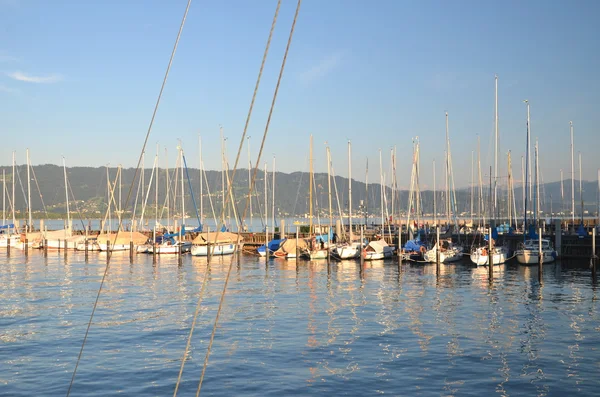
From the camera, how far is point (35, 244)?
84.9 metres

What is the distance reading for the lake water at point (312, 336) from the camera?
2012 cm

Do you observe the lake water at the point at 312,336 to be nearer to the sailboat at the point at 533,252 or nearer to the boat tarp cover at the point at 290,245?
the sailboat at the point at 533,252

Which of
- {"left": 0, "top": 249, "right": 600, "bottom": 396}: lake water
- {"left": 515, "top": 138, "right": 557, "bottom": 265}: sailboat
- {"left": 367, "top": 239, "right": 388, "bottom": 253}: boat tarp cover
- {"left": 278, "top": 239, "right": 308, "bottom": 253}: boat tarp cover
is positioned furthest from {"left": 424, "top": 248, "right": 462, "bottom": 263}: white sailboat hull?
{"left": 278, "top": 239, "right": 308, "bottom": 253}: boat tarp cover

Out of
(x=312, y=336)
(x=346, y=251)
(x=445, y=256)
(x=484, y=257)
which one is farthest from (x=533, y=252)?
(x=312, y=336)

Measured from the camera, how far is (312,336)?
27.1 meters

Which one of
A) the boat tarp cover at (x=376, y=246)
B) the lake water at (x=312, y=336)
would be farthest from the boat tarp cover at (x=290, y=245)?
the lake water at (x=312, y=336)

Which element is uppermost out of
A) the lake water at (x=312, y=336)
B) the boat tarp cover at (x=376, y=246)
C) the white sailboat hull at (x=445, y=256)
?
the boat tarp cover at (x=376, y=246)

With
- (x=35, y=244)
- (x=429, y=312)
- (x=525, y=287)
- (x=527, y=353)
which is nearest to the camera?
(x=527, y=353)

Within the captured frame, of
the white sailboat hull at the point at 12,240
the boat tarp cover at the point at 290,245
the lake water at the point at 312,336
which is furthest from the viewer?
the white sailboat hull at the point at 12,240

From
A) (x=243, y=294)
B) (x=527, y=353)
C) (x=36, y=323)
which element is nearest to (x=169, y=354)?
(x=36, y=323)

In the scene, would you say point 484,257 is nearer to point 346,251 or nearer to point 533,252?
point 533,252

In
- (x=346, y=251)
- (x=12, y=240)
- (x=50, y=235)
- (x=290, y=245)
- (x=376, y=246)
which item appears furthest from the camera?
(x=12, y=240)

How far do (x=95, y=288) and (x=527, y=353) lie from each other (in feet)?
97.8

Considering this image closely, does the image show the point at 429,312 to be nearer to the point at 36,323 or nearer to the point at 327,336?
the point at 327,336
